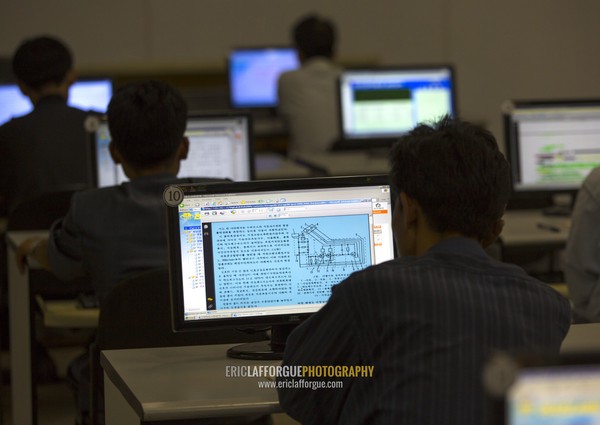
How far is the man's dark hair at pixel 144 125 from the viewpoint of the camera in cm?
257

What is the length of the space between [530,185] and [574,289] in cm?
114

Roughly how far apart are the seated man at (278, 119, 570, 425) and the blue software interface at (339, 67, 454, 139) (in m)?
4.08

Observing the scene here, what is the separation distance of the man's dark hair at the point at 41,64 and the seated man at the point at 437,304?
2911 millimetres

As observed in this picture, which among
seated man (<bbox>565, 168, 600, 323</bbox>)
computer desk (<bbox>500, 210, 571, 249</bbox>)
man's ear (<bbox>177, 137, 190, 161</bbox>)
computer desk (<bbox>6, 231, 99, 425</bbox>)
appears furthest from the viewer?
computer desk (<bbox>500, 210, 571, 249</bbox>)

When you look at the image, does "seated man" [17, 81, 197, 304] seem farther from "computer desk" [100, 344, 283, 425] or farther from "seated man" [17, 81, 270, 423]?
"computer desk" [100, 344, 283, 425]

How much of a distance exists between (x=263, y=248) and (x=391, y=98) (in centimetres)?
373

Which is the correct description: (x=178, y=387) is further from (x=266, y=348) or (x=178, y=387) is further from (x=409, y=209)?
(x=409, y=209)

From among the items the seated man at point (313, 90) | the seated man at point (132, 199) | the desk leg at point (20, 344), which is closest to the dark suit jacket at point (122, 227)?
the seated man at point (132, 199)

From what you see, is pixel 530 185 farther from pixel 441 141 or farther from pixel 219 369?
pixel 441 141

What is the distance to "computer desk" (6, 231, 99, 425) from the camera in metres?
3.13

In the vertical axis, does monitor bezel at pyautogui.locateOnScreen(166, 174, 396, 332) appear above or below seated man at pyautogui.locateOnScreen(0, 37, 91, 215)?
below

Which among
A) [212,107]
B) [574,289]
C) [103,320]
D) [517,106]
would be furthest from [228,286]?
[212,107]

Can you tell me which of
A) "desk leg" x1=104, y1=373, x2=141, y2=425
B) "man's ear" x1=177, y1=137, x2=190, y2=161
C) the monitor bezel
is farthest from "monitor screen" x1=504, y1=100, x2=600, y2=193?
"desk leg" x1=104, y1=373, x2=141, y2=425

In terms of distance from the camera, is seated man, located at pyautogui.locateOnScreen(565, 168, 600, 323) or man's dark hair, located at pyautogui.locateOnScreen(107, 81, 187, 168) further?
seated man, located at pyautogui.locateOnScreen(565, 168, 600, 323)
